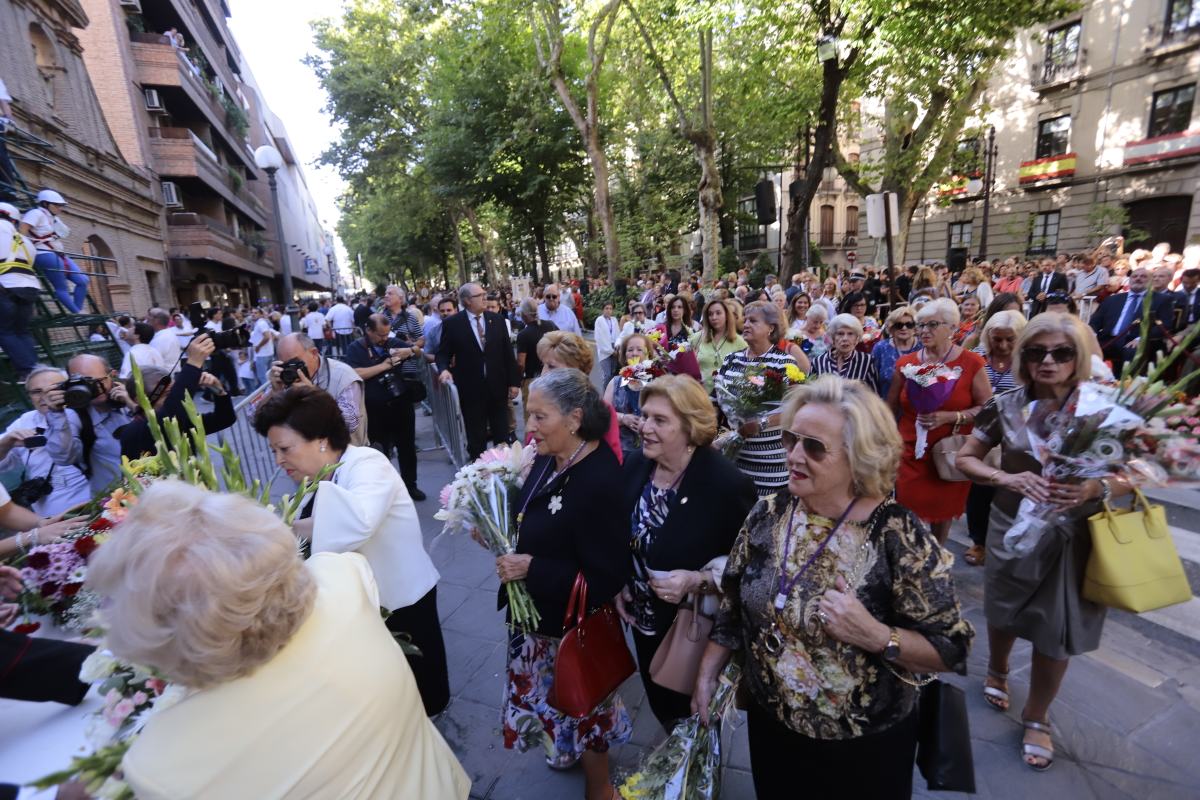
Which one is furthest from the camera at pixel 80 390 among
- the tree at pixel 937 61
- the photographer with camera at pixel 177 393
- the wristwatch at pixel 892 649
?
the tree at pixel 937 61

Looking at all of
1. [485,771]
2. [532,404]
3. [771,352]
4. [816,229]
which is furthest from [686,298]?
[816,229]

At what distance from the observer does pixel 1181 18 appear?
744 inches

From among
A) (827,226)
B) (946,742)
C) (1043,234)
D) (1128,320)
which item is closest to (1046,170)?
(1043,234)

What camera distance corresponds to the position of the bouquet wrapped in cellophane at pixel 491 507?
241cm

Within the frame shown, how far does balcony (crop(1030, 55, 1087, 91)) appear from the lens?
21703 mm

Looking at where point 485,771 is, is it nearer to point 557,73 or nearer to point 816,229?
point 557,73

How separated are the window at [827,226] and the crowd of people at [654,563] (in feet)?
127

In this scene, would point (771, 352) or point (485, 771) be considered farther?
point (771, 352)

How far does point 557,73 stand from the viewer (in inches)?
651

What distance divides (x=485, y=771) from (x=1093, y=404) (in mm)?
3028

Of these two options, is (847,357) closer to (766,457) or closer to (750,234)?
(766,457)

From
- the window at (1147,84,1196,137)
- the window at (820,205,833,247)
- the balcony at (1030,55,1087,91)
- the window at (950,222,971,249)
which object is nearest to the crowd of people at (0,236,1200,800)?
the window at (1147,84,1196,137)

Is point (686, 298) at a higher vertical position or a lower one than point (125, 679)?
higher

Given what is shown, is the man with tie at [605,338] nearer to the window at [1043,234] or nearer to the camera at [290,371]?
the camera at [290,371]
